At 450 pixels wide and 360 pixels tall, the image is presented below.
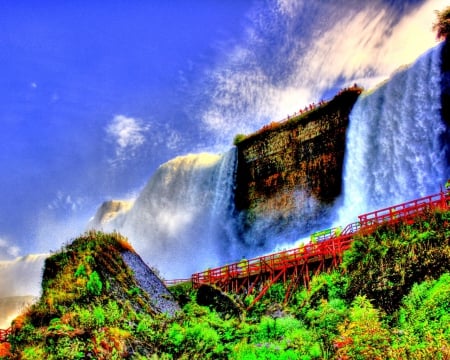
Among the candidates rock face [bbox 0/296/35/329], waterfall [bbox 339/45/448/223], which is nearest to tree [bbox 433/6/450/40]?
waterfall [bbox 339/45/448/223]

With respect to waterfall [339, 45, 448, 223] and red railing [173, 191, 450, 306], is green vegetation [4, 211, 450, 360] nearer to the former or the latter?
red railing [173, 191, 450, 306]

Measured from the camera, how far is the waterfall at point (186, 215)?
40750mm

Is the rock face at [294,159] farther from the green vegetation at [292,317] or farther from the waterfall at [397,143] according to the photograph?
the green vegetation at [292,317]

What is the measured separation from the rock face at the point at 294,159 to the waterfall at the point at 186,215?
1831 millimetres

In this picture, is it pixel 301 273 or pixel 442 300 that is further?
pixel 301 273

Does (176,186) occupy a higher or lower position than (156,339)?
higher

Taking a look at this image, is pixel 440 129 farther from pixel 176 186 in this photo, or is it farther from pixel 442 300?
pixel 176 186

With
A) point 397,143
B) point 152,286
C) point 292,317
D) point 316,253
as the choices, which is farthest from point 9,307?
point 292,317

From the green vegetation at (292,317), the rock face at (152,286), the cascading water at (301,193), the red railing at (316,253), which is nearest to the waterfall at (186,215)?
the cascading water at (301,193)

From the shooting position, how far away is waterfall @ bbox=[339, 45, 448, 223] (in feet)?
83.8

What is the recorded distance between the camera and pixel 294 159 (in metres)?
36.7

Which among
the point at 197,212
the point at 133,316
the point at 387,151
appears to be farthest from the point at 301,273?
the point at 197,212

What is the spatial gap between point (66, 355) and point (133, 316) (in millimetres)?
3280

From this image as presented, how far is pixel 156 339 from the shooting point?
43.3ft
